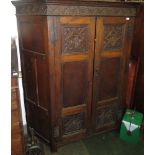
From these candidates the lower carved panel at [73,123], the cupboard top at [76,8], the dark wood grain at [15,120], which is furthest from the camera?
the lower carved panel at [73,123]

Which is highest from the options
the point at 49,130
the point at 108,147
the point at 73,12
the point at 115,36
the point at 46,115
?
the point at 73,12

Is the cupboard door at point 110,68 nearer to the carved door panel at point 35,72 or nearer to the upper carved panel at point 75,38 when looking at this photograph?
the upper carved panel at point 75,38

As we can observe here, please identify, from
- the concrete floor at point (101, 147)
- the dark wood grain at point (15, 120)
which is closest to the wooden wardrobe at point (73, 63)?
the concrete floor at point (101, 147)

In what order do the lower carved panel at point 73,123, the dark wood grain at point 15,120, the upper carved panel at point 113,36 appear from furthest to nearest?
the lower carved panel at point 73,123 < the upper carved panel at point 113,36 < the dark wood grain at point 15,120

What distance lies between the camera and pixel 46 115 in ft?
6.06

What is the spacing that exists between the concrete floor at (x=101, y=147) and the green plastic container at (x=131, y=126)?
7cm

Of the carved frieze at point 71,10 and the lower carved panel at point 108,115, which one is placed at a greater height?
the carved frieze at point 71,10

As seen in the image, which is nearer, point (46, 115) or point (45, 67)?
point (45, 67)

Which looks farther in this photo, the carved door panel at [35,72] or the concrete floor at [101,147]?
the concrete floor at [101,147]

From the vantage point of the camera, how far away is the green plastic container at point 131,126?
2057 mm

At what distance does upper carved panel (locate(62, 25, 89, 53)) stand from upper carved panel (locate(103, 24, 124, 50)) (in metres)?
0.23
